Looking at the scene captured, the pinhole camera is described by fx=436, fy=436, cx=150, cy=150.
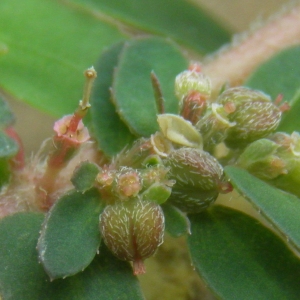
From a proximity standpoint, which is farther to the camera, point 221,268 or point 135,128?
point 135,128

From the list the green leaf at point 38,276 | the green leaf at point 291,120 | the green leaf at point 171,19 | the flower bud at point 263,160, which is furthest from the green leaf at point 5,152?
the green leaf at point 171,19

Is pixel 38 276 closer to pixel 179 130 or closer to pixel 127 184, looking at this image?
pixel 127 184

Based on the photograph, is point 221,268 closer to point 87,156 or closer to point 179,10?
point 87,156

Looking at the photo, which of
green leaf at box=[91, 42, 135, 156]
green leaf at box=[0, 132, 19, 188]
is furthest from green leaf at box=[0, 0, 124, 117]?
green leaf at box=[0, 132, 19, 188]

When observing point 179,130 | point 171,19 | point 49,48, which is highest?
point 179,130

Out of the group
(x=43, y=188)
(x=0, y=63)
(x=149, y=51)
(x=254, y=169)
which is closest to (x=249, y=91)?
(x=254, y=169)

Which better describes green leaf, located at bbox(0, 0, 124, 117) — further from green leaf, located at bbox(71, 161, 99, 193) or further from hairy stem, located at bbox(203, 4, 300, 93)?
green leaf, located at bbox(71, 161, 99, 193)

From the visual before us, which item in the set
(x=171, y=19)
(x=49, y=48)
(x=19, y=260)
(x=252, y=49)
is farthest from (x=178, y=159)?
(x=171, y=19)
